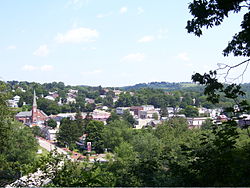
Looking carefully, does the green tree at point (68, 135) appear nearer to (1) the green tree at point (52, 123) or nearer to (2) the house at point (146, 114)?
(1) the green tree at point (52, 123)

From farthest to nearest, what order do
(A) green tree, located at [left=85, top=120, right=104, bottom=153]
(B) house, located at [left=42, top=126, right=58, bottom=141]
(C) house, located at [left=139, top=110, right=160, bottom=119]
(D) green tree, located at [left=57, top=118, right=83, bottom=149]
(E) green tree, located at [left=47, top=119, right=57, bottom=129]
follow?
(C) house, located at [left=139, top=110, right=160, bottom=119] → (E) green tree, located at [left=47, top=119, right=57, bottom=129] → (B) house, located at [left=42, top=126, right=58, bottom=141] → (D) green tree, located at [left=57, top=118, right=83, bottom=149] → (A) green tree, located at [left=85, top=120, right=104, bottom=153]

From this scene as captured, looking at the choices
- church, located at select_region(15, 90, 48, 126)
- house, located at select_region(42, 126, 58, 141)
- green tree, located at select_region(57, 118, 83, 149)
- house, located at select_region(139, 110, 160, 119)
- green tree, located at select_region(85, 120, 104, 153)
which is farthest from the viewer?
house, located at select_region(139, 110, 160, 119)

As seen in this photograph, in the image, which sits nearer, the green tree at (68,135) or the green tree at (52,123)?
the green tree at (68,135)

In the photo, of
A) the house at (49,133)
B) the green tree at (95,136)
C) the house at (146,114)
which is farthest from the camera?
the house at (146,114)

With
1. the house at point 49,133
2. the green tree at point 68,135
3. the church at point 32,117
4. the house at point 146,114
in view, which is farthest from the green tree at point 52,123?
the house at point 146,114

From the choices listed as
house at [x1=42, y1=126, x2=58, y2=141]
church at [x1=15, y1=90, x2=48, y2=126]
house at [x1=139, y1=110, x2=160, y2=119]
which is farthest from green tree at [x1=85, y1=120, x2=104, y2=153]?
house at [x1=139, y1=110, x2=160, y2=119]

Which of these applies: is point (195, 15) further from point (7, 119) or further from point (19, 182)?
point (7, 119)

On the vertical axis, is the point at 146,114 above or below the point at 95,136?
below

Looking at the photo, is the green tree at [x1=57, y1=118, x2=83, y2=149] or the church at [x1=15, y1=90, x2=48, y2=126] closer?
the green tree at [x1=57, y1=118, x2=83, y2=149]

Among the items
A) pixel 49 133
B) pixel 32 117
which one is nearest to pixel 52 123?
pixel 32 117

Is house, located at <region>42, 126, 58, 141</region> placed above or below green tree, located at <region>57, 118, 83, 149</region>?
below

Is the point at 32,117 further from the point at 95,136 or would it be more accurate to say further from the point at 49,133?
the point at 95,136

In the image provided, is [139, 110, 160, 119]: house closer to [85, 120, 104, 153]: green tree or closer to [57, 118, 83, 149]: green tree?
[85, 120, 104, 153]: green tree
